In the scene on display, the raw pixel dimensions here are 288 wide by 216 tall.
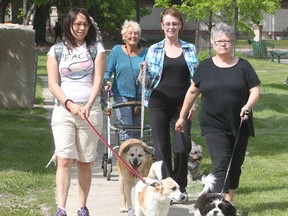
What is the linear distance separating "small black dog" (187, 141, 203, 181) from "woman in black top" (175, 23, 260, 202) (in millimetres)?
2489

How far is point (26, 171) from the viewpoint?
417 inches

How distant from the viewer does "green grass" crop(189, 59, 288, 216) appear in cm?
852

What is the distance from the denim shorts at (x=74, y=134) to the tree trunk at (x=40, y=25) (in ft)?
143

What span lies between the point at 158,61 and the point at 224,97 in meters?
1.20

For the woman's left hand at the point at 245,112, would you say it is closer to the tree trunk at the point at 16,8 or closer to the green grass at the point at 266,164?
the green grass at the point at 266,164

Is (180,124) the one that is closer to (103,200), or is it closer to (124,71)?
(103,200)

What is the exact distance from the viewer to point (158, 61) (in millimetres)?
8297

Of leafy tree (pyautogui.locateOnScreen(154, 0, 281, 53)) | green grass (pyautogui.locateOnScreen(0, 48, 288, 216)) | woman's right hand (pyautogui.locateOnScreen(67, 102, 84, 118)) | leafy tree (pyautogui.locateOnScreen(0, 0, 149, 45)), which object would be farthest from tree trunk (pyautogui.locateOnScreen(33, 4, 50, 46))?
woman's right hand (pyautogui.locateOnScreen(67, 102, 84, 118))

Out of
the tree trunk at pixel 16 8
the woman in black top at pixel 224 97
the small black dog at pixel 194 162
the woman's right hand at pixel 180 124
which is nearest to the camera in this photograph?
the woman in black top at pixel 224 97

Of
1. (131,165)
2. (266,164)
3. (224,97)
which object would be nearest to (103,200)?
(131,165)

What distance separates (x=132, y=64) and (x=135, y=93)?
0.35 m

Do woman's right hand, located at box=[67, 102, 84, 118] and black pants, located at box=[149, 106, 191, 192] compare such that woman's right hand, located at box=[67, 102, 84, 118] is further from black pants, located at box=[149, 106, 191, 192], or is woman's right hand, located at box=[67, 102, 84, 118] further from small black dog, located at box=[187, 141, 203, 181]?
small black dog, located at box=[187, 141, 203, 181]

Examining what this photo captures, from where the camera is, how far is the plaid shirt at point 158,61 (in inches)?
326

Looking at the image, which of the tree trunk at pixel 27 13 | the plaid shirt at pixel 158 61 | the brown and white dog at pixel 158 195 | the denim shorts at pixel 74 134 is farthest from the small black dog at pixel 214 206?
the tree trunk at pixel 27 13
